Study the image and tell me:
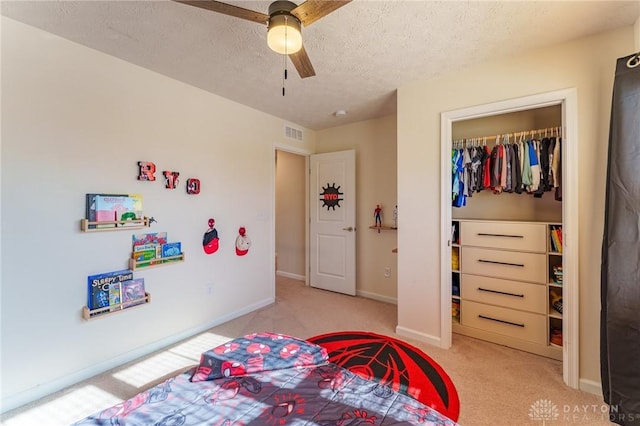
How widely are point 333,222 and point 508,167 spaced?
231cm

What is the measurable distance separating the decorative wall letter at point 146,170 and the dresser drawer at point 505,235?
9.71ft

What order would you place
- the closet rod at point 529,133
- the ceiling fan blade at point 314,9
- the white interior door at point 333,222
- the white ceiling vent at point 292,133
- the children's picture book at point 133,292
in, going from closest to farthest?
the ceiling fan blade at point 314,9 < the children's picture book at point 133,292 < the closet rod at point 529,133 < the white ceiling vent at point 292,133 < the white interior door at point 333,222

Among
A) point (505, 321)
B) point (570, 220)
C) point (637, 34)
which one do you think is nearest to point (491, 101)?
point (637, 34)

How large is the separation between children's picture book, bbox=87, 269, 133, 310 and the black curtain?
3459 millimetres

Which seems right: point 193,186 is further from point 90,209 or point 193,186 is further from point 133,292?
point 133,292

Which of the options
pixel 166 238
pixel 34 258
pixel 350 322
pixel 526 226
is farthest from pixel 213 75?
pixel 526 226

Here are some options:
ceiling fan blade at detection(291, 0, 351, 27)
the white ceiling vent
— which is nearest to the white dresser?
ceiling fan blade at detection(291, 0, 351, 27)

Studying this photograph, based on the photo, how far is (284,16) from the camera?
1435mm

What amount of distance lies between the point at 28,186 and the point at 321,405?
2.28 metres

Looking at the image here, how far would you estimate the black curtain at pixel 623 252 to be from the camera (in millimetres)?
1612

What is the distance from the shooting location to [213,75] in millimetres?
2525

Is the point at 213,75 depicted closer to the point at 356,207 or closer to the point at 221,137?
the point at 221,137

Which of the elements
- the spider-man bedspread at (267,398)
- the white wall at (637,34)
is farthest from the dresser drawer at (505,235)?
the spider-man bedspread at (267,398)

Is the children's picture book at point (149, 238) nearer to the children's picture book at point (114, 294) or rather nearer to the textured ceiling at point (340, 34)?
the children's picture book at point (114, 294)
